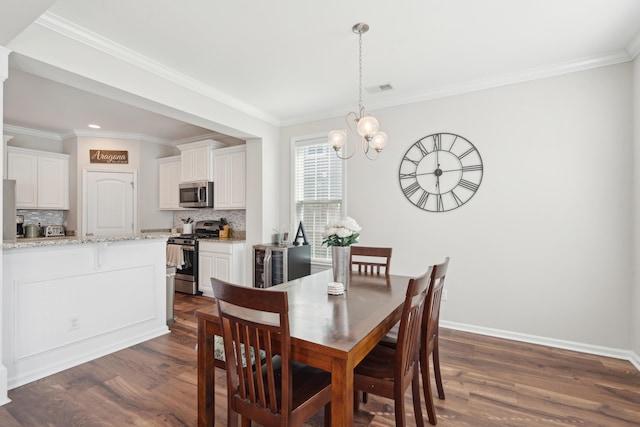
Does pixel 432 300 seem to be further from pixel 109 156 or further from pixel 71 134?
pixel 71 134

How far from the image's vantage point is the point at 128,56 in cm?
279

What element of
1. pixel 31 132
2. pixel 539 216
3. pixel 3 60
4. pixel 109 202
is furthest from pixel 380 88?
pixel 31 132

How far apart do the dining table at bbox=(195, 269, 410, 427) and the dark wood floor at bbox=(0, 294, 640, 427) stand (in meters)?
0.55

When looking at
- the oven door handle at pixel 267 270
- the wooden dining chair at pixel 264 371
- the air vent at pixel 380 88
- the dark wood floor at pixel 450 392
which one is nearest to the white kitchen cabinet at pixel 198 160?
the oven door handle at pixel 267 270

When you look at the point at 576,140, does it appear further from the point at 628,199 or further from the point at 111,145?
the point at 111,145

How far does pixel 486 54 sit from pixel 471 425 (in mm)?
2963

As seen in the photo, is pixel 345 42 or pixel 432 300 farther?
pixel 345 42

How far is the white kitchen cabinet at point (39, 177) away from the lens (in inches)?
194

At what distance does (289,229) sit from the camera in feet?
15.4

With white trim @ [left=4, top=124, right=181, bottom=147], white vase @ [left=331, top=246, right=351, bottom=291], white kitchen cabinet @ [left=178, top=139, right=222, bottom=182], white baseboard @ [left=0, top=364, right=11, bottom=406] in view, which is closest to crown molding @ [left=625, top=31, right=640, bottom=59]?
white vase @ [left=331, top=246, right=351, bottom=291]

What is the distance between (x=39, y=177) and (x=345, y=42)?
17.9 ft

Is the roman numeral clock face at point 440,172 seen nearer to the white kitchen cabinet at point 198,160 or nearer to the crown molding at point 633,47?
the crown molding at point 633,47

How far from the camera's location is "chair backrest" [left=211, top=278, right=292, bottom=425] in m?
1.30

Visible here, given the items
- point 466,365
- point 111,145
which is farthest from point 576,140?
point 111,145
